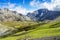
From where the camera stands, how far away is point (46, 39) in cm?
6600

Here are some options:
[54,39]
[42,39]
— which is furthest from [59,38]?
[42,39]

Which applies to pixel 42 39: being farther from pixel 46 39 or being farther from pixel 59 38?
pixel 59 38

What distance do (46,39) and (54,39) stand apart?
3159 millimetres

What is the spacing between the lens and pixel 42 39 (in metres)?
66.7

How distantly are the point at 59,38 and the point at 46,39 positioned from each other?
16.9 ft

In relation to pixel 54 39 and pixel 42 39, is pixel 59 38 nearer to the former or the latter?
pixel 54 39

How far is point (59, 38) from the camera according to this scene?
6462cm

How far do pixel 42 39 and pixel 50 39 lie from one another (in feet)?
10.8

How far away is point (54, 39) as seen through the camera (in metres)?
65.3

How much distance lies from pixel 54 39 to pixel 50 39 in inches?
61.6

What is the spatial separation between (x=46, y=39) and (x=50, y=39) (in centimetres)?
161

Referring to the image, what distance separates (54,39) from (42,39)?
15.8 ft

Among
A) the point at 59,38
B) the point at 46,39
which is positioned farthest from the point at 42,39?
the point at 59,38
